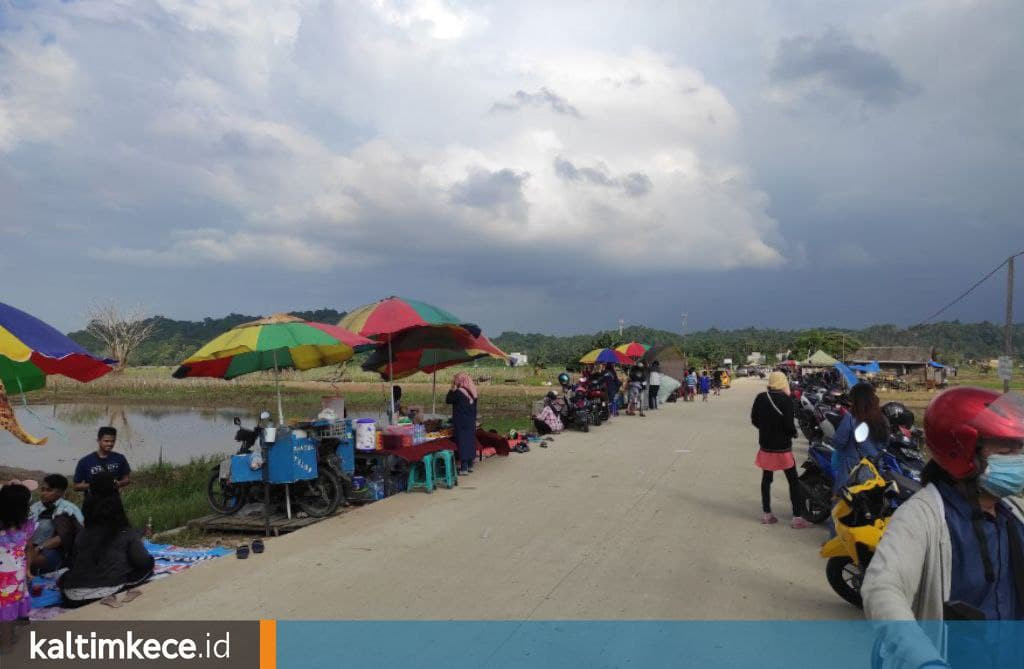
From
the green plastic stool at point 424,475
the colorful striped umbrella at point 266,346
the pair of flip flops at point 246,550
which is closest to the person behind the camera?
the pair of flip flops at point 246,550

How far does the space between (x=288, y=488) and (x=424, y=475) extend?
208 centimetres

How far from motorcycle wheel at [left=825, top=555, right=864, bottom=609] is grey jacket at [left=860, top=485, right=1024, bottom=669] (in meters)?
3.23

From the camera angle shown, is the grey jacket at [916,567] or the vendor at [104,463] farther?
the vendor at [104,463]

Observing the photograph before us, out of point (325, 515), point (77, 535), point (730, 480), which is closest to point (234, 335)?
point (325, 515)

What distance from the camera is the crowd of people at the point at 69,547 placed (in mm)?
4477

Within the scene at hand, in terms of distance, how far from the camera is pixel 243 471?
303 inches

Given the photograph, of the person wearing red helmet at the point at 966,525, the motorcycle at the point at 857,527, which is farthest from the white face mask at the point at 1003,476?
the motorcycle at the point at 857,527

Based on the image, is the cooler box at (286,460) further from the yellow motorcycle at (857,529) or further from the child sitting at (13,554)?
the yellow motorcycle at (857,529)

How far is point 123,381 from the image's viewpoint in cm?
4906

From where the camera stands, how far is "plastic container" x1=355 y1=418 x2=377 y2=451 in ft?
29.1

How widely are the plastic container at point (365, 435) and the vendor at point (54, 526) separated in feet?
11.4

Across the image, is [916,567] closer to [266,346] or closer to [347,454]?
[266,346]

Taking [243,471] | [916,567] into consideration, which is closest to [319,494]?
[243,471]

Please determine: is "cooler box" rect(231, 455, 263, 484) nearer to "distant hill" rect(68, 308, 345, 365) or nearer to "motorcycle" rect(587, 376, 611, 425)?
"motorcycle" rect(587, 376, 611, 425)
